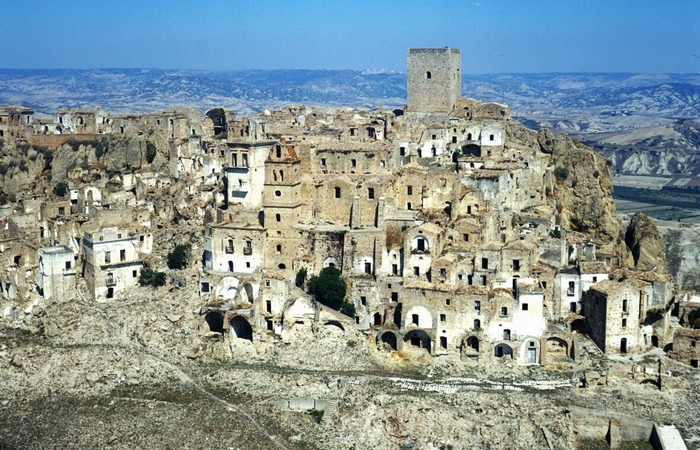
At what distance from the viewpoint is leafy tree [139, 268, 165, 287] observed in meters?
52.0

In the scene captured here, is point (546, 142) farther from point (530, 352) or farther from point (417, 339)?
point (417, 339)

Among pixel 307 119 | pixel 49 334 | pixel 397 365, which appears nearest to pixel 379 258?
pixel 397 365

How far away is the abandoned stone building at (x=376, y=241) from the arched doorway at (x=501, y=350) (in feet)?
0.25

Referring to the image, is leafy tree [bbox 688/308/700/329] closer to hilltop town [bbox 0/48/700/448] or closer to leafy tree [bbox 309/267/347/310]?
hilltop town [bbox 0/48/700/448]

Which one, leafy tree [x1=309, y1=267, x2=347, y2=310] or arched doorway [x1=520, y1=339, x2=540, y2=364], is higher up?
leafy tree [x1=309, y1=267, x2=347, y2=310]

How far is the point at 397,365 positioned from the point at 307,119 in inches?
1216

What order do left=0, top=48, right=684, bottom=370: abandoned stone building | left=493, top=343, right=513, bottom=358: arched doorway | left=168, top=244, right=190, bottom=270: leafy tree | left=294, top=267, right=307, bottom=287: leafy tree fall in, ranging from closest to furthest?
1. left=493, top=343, right=513, bottom=358: arched doorway
2. left=0, top=48, right=684, bottom=370: abandoned stone building
3. left=294, top=267, right=307, bottom=287: leafy tree
4. left=168, top=244, right=190, bottom=270: leafy tree

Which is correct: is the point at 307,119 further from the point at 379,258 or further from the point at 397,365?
the point at 397,365

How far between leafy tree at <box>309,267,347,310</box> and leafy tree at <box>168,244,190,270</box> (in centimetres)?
886

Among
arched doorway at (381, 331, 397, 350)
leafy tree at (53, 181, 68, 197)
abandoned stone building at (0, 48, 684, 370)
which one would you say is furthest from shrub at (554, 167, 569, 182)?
leafy tree at (53, 181, 68, 197)

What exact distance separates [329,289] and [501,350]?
32.5ft

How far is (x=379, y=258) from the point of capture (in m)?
49.8

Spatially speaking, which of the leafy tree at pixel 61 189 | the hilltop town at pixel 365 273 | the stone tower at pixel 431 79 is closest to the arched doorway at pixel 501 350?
the hilltop town at pixel 365 273

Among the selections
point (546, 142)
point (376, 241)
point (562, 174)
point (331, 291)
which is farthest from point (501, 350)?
point (546, 142)
